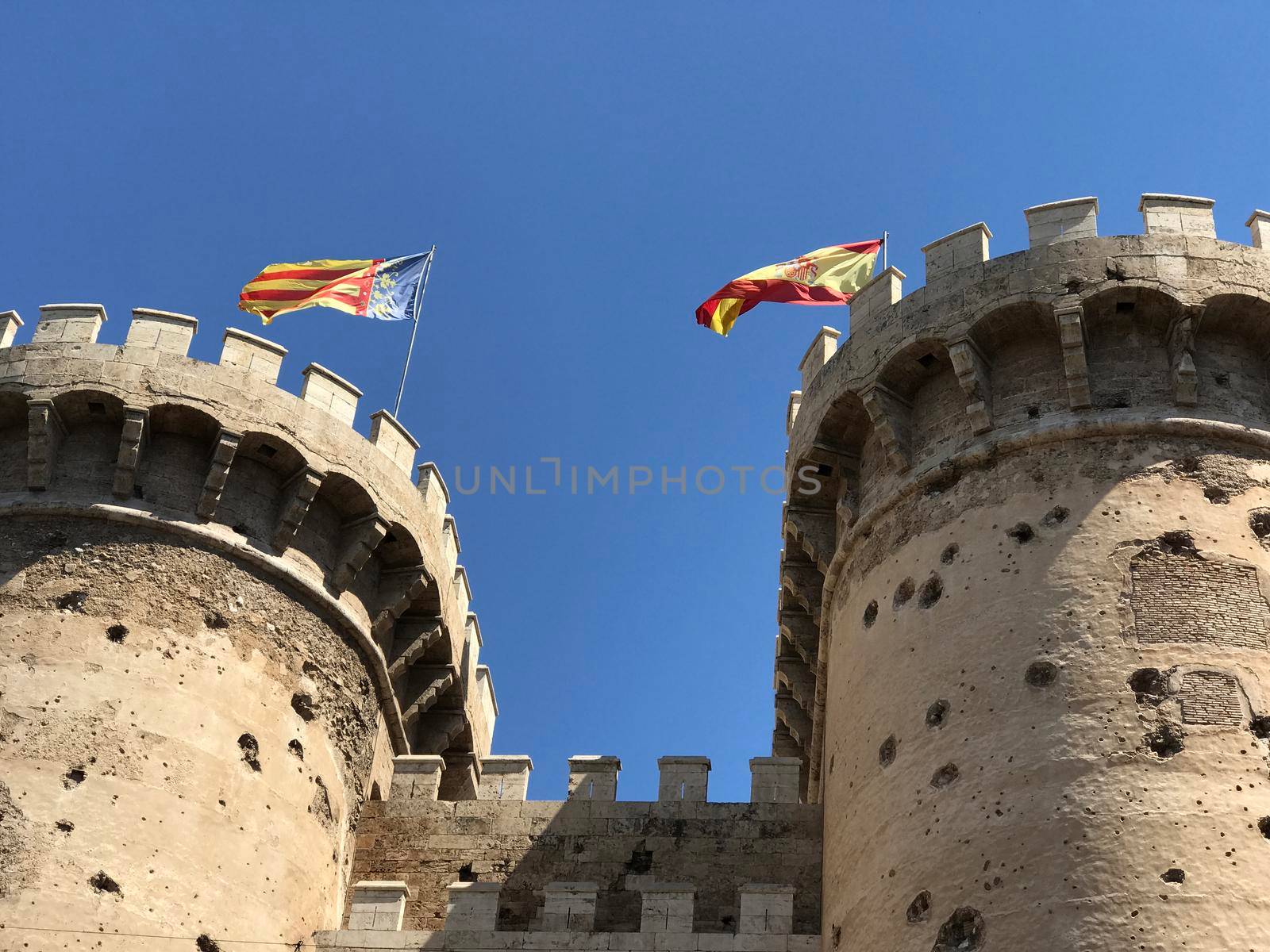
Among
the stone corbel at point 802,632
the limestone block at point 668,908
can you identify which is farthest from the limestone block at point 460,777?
the limestone block at point 668,908

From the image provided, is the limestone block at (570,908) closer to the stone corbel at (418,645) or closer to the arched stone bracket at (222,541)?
the arched stone bracket at (222,541)

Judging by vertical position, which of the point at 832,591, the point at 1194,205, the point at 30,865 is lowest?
the point at 30,865

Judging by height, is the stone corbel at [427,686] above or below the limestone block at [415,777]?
above

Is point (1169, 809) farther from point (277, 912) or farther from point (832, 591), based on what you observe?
point (277, 912)

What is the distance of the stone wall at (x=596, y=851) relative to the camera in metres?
19.4

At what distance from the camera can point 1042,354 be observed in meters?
19.8

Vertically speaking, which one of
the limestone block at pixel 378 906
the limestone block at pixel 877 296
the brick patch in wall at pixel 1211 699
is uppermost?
the limestone block at pixel 877 296

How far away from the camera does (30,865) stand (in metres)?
16.8

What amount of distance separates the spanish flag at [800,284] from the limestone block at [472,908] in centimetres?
913

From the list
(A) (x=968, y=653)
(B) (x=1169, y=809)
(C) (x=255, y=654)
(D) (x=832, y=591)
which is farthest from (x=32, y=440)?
(B) (x=1169, y=809)

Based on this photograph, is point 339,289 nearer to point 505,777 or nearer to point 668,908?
point 505,777

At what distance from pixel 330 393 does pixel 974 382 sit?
795cm

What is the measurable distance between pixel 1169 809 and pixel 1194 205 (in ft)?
26.3

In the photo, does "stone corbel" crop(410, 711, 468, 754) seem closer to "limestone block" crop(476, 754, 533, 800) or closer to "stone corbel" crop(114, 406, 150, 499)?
"limestone block" crop(476, 754, 533, 800)
